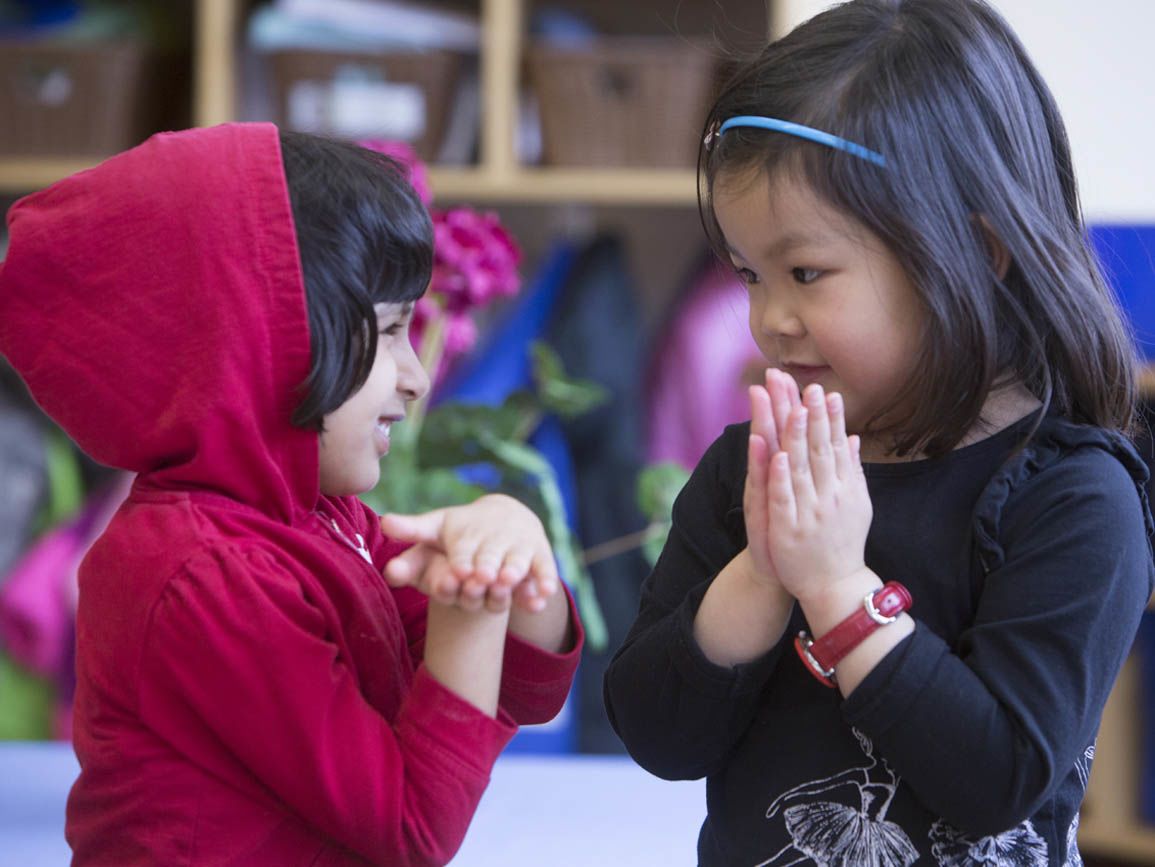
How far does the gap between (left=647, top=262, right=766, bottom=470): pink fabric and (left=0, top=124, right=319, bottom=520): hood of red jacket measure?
1.31 metres

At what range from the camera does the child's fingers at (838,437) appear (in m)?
0.70

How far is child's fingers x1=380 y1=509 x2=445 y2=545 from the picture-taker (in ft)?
2.26

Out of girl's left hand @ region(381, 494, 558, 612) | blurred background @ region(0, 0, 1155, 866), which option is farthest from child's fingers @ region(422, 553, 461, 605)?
blurred background @ region(0, 0, 1155, 866)

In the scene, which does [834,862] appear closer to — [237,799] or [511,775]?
[237,799]

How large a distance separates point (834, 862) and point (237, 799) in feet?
1.11

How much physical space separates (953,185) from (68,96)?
1545mm

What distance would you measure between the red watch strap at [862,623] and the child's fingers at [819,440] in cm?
7

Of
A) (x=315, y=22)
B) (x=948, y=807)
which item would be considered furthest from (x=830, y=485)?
(x=315, y=22)

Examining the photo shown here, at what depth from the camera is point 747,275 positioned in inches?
31.7

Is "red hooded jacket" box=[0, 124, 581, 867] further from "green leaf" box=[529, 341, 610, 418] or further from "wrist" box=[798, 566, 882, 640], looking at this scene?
"green leaf" box=[529, 341, 610, 418]

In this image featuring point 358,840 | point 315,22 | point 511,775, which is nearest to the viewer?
point 358,840

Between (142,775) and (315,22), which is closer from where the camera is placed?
(142,775)

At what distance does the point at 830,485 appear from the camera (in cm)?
71

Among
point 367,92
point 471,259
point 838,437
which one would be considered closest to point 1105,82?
point 367,92
